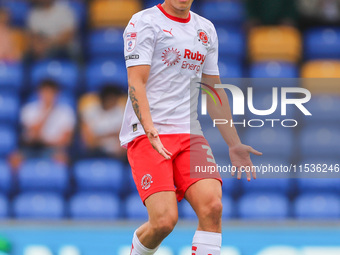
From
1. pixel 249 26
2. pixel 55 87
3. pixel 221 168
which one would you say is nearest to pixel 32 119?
pixel 55 87

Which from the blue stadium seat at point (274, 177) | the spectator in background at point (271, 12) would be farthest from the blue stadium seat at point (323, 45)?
the blue stadium seat at point (274, 177)

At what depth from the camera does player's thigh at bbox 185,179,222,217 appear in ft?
13.2

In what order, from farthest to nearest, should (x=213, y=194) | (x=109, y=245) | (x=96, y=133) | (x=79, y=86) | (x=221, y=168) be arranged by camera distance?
(x=79, y=86), (x=96, y=133), (x=221, y=168), (x=109, y=245), (x=213, y=194)

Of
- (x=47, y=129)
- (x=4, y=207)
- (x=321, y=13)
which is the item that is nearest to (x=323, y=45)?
(x=321, y=13)

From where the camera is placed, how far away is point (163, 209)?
4043mm

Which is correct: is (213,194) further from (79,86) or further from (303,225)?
(79,86)

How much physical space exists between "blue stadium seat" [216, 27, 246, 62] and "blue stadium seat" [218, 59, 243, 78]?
0.41 ft

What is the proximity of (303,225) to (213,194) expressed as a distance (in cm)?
202

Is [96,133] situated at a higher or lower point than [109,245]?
higher

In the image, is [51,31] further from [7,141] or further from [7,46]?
[7,141]

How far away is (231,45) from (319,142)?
1647 mm

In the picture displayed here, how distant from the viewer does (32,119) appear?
7320 millimetres

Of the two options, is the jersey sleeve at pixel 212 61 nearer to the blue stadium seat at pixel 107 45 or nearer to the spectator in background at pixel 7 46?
the blue stadium seat at pixel 107 45

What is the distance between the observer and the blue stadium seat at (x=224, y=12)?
8328mm
